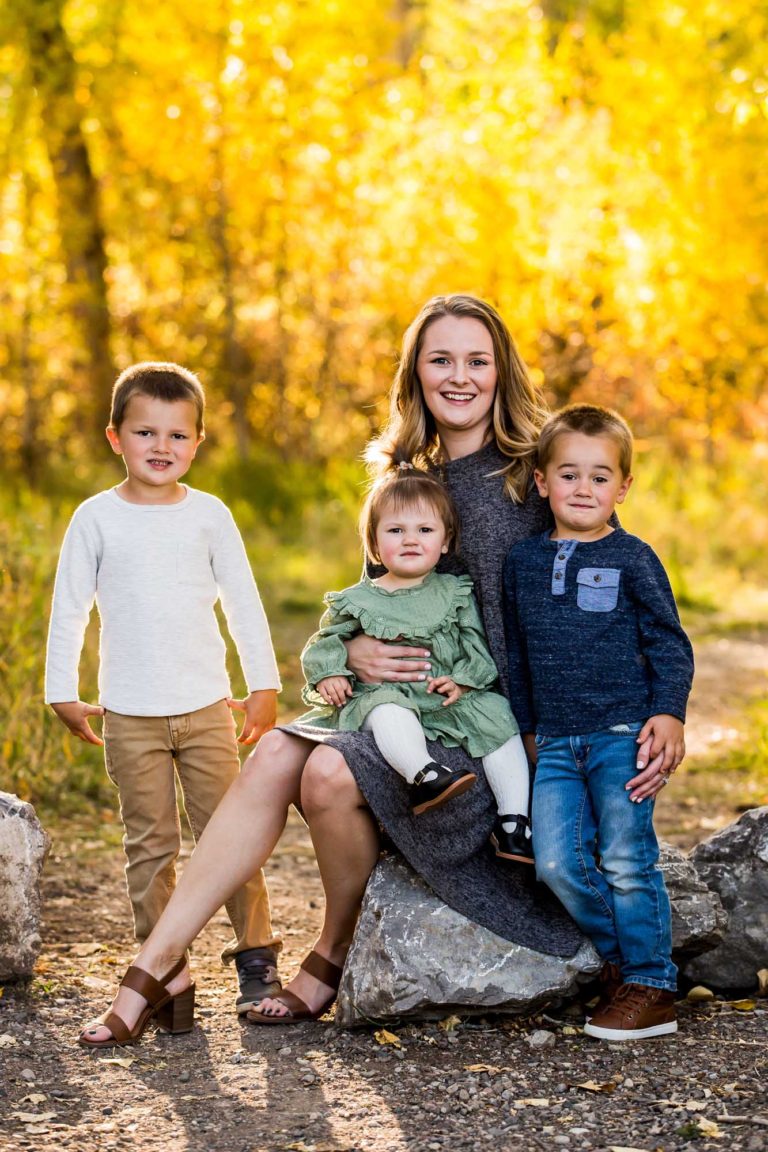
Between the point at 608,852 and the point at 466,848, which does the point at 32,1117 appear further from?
the point at 608,852

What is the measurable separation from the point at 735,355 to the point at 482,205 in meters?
2.36

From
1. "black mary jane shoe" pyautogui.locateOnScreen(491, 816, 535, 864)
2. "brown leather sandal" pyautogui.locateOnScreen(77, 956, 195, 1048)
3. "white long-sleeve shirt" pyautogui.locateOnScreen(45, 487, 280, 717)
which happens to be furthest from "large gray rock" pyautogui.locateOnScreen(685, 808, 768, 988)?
"white long-sleeve shirt" pyautogui.locateOnScreen(45, 487, 280, 717)

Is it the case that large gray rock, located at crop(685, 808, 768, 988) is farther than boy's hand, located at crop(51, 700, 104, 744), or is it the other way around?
large gray rock, located at crop(685, 808, 768, 988)

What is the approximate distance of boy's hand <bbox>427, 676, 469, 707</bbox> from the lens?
3.20 m

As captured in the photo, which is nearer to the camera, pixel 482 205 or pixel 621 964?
pixel 621 964

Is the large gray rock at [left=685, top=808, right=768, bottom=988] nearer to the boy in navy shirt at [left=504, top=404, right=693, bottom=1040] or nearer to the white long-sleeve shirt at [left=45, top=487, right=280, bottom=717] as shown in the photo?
the boy in navy shirt at [left=504, top=404, right=693, bottom=1040]

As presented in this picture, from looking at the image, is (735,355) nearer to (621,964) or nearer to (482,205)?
(482,205)

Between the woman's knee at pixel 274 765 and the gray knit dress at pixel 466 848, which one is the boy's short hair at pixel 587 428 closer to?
the gray knit dress at pixel 466 848

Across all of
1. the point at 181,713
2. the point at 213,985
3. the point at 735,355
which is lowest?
the point at 213,985

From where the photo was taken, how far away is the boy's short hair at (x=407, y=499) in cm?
329

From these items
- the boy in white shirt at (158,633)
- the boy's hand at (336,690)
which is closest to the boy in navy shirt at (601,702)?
the boy's hand at (336,690)

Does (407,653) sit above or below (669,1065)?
above

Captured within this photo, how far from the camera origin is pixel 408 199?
10383 millimetres

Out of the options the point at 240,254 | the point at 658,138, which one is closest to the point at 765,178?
the point at 658,138
